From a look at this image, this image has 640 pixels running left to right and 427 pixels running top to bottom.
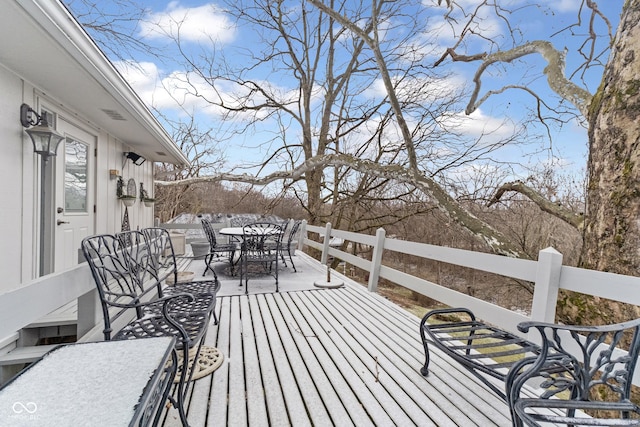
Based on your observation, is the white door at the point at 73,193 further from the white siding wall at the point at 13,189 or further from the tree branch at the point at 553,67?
the tree branch at the point at 553,67

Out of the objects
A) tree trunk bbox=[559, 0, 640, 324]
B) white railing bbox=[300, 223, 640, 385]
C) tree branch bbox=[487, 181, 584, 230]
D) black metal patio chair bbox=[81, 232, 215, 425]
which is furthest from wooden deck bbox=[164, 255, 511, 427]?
tree branch bbox=[487, 181, 584, 230]

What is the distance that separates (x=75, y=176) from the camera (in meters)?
3.84

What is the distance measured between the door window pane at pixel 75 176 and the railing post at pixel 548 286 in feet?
15.9

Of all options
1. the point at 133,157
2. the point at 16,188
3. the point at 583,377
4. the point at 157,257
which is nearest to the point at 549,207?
the point at 583,377

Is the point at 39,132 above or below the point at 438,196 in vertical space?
above

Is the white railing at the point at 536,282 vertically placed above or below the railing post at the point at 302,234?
above

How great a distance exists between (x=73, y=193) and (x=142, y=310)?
2502 millimetres

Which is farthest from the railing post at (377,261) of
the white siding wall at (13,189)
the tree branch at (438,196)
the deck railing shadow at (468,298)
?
the white siding wall at (13,189)

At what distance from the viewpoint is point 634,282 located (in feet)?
5.18

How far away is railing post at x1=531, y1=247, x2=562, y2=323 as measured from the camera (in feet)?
6.57

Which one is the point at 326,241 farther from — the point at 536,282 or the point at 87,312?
the point at 87,312

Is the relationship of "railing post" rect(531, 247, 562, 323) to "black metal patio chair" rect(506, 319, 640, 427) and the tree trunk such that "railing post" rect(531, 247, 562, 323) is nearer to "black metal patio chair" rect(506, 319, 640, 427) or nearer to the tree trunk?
"black metal patio chair" rect(506, 319, 640, 427)

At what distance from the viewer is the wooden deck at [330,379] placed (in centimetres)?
168

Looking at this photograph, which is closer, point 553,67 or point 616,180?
point 616,180
